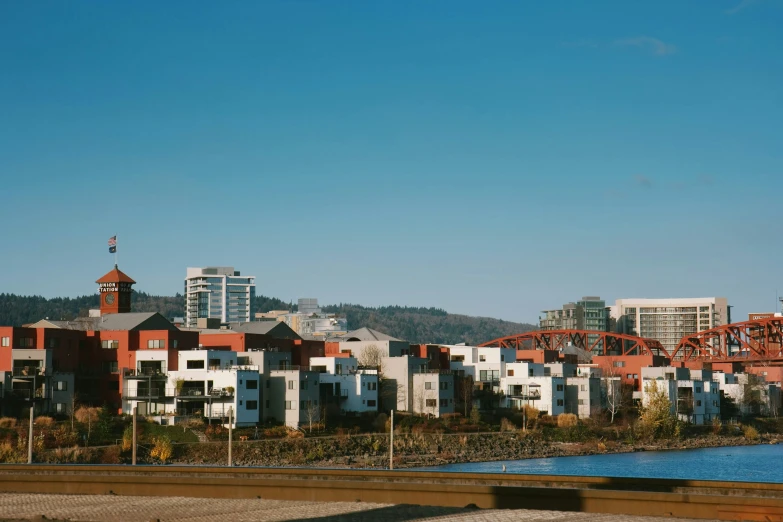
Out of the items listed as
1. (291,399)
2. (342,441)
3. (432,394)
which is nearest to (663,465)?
(342,441)

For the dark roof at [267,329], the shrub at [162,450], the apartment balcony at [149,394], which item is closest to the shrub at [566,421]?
the dark roof at [267,329]

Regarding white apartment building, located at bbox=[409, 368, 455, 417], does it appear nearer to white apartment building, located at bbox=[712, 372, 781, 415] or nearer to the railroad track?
white apartment building, located at bbox=[712, 372, 781, 415]

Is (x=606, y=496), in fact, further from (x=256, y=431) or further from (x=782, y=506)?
(x=256, y=431)

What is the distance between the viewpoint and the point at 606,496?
26.2 m

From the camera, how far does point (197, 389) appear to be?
79.3 metres

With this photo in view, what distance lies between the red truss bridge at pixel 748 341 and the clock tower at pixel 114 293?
85.1 meters

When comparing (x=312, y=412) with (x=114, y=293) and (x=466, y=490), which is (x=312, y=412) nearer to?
(x=114, y=293)

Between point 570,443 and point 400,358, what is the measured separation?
17.8 metres

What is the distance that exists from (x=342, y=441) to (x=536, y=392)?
3338 cm

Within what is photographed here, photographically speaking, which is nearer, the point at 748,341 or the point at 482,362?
the point at 482,362

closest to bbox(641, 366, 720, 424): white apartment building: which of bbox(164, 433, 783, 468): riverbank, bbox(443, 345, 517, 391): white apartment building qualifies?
bbox(443, 345, 517, 391): white apartment building

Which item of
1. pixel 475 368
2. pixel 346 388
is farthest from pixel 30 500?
pixel 475 368

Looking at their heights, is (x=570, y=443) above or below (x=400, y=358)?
below

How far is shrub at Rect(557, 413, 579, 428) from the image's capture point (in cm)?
9606
